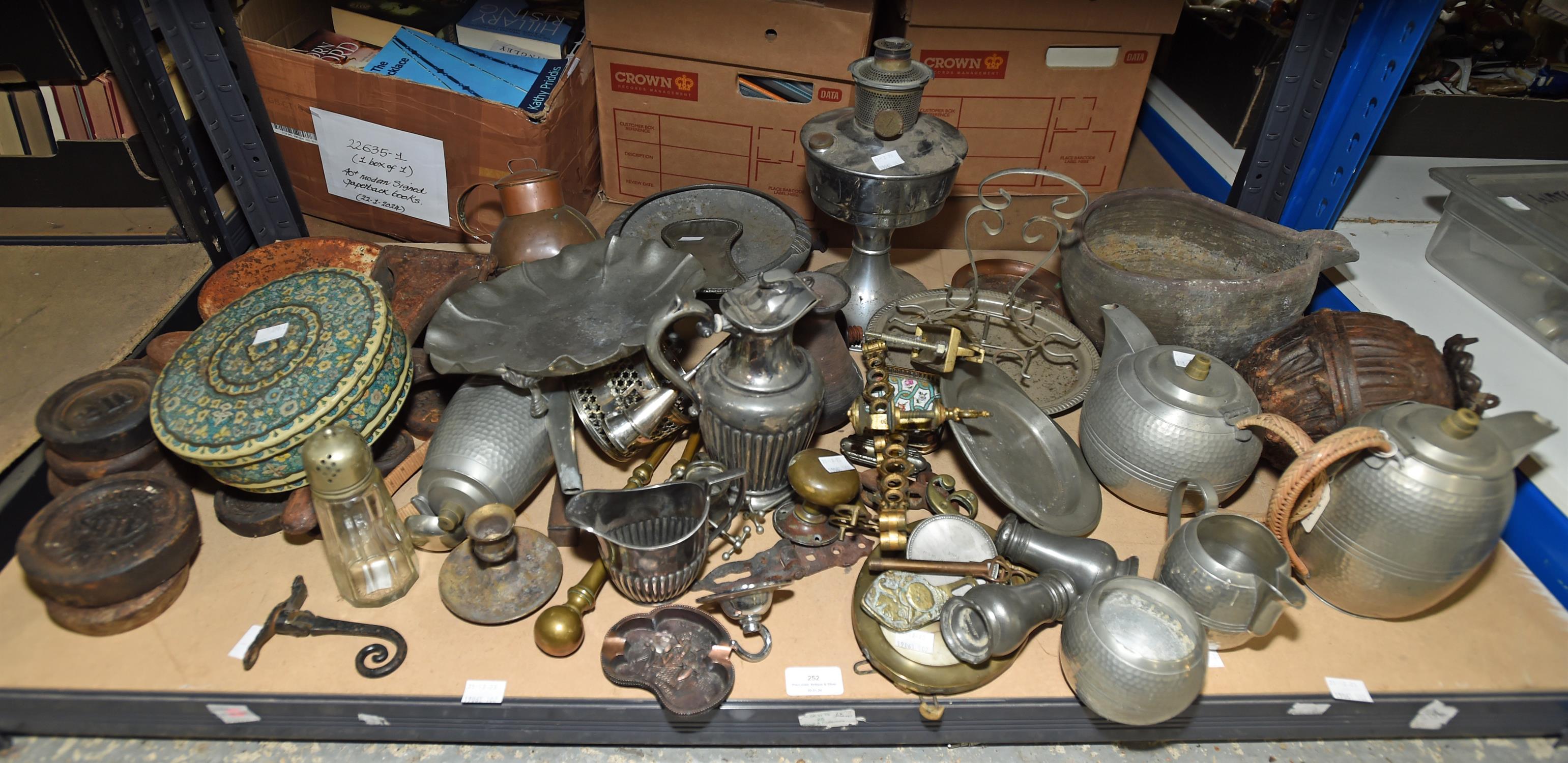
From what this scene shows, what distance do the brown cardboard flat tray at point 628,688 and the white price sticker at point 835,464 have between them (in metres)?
0.23

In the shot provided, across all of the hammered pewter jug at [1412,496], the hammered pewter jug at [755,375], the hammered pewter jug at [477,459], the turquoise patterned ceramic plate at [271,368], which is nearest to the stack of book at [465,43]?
the turquoise patterned ceramic plate at [271,368]

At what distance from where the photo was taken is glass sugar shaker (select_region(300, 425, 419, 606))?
119cm

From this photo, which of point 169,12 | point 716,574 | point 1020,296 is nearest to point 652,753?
point 716,574

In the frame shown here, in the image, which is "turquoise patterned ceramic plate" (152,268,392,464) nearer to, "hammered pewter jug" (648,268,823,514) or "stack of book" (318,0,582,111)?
"hammered pewter jug" (648,268,823,514)

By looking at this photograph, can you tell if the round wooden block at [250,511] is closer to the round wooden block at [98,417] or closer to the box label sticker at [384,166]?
the round wooden block at [98,417]

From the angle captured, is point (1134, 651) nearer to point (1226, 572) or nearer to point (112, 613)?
point (1226, 572)

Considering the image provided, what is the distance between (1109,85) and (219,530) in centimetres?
220

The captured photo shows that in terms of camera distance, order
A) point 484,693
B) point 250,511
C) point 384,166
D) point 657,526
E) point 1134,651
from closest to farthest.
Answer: point 1134,651 < point 484,693 < point 657,526 < point 250,511 < point 384,166

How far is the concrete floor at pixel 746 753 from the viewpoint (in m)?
1.35

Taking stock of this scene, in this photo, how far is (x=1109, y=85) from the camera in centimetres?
199

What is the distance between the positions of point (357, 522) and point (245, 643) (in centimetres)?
27

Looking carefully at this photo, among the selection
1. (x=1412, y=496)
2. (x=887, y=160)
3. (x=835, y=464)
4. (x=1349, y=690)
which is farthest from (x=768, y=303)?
(x=1349, y=690)

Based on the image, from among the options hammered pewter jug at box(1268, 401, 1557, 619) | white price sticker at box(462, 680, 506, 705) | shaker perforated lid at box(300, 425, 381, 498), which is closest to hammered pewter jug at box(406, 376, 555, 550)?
shaker perforated lid at box(300, 425, 381, 498)

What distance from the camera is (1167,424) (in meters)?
1.38
